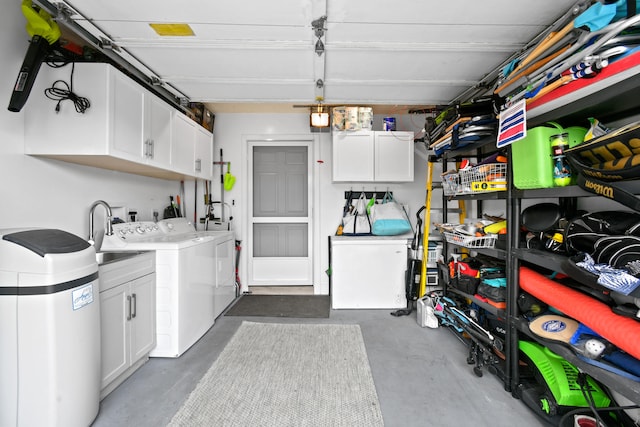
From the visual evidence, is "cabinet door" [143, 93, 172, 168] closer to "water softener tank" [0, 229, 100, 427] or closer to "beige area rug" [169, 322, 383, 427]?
"water softener tank" [0, 229, 100, 427]

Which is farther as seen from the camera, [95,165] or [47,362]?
[95,165]

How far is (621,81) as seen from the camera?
43.5 inches

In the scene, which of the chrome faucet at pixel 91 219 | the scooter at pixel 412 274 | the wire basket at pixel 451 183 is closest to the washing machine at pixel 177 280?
the chrome faucet at pixel 91 219

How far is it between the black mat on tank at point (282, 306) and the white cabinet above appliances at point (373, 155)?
1.53 metres

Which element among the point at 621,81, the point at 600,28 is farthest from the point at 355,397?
the point at 600,28

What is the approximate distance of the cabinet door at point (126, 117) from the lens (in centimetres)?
178

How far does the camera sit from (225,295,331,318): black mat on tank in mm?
3037

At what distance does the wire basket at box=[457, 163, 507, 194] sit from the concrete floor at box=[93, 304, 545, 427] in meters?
1.28

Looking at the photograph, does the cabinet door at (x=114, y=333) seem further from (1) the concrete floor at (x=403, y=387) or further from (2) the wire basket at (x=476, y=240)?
(2) the wire basket at (x=476, y=240)

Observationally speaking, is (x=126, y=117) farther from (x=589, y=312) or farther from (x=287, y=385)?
(x=589, y=312)

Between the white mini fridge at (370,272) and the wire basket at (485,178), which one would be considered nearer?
the wire basket at (485,178)

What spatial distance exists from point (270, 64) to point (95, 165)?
5.08 ft

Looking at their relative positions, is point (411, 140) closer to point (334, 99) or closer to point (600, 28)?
point (334, 99)

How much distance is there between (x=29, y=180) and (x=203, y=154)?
1.66 metres
